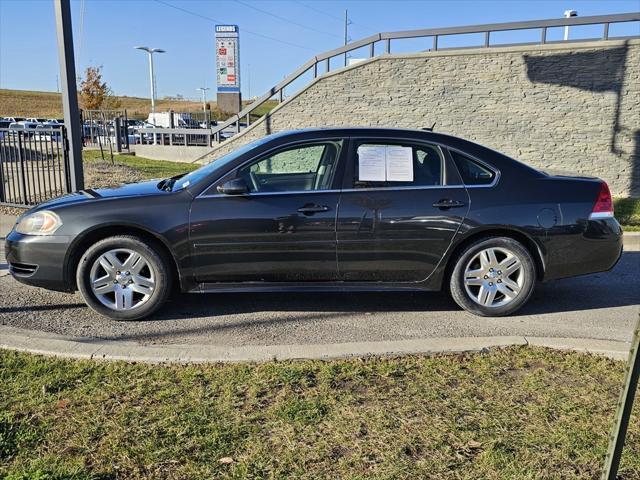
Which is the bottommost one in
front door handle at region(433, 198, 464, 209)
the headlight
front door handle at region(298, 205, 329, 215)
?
the headlight

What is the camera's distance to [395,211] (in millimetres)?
4578

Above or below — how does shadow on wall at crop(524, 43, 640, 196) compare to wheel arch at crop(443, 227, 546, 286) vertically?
above

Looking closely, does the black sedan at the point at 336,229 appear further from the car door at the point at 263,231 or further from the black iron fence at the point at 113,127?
the black iron fence at the point at 113,127

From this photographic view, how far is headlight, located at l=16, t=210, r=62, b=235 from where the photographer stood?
4.48 meters

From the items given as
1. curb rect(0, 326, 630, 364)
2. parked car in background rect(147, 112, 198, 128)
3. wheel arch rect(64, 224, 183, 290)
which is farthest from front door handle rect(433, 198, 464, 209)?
parked car in background rect(147, 112, 198, 128)

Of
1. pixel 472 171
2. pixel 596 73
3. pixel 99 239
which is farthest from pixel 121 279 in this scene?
pixel 596 73

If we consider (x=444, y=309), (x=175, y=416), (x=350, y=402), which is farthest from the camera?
(x=444, y=309)

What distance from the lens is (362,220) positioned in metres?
4.55

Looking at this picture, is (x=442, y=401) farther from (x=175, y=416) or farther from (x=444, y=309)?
(x=444, y=309)

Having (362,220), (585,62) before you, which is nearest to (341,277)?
(362,220)

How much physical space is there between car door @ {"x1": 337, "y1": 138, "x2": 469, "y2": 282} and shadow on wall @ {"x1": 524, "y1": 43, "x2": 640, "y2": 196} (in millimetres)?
11948

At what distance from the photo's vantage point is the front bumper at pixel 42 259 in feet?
14.6

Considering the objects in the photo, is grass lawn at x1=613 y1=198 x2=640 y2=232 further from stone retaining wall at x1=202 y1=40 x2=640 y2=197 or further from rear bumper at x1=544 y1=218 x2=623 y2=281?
rear bumper at x1=544 y1=218 x2=623 y2=281

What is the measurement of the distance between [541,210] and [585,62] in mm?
11837
